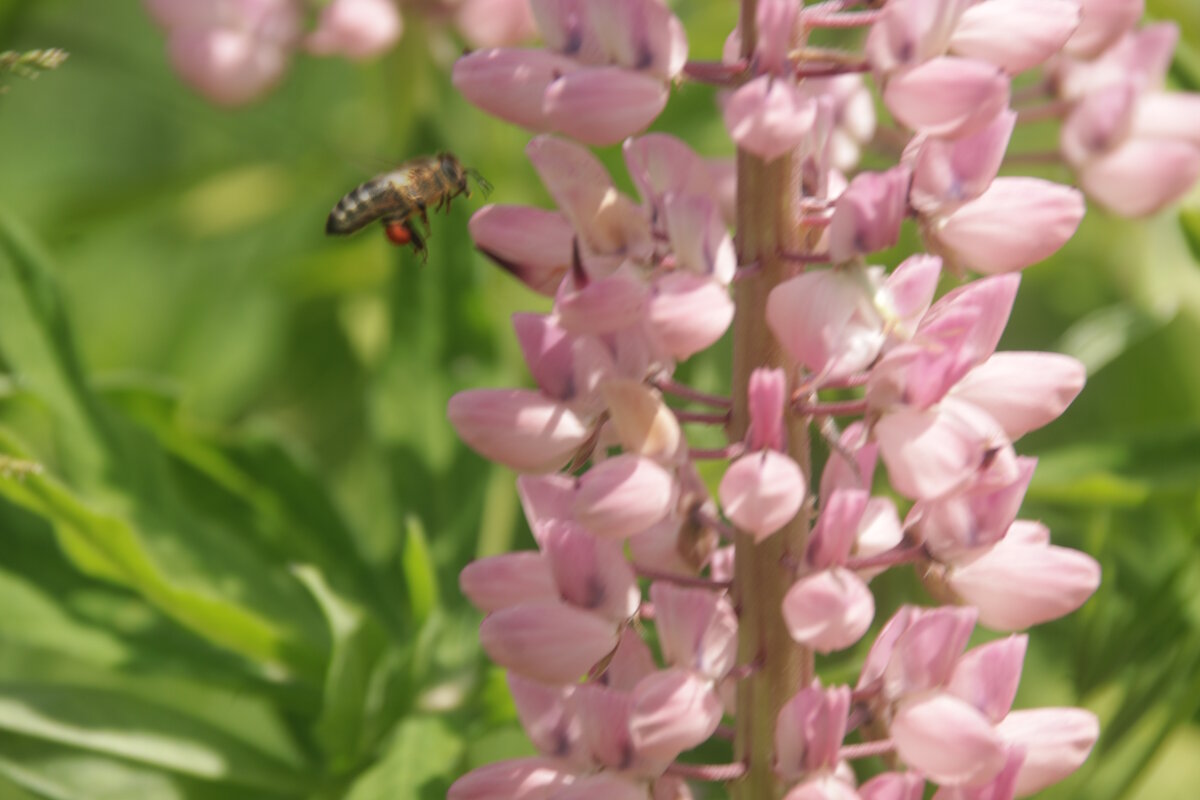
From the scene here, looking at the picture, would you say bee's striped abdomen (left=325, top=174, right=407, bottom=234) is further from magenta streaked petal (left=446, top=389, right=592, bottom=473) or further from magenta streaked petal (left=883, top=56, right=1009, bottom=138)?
magenta streaked petal (left=883, top=56, right=1009, bottom=138)

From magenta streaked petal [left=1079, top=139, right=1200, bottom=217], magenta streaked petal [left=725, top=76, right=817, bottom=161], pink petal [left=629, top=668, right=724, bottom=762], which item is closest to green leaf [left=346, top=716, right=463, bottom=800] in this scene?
pink petal [left=629, top=668, right=724, bottom=762]

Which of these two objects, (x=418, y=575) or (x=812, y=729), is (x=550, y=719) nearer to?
(x=812, y=729)

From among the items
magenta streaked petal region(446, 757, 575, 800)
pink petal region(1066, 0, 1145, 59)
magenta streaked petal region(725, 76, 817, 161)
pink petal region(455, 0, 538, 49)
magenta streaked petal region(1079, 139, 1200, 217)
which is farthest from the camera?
pink petal region(455, 0, 538, 49)

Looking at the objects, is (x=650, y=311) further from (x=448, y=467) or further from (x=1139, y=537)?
(x=1139, y=537)

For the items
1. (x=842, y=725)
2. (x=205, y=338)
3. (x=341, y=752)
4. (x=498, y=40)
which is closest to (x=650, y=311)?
(x=842, y=725)

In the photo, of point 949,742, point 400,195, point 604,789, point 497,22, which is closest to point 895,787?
point 949,742

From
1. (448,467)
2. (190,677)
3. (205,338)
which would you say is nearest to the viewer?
(190,677)

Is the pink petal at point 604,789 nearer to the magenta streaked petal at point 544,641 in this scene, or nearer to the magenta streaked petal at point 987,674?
the magenta streaked petal at point 544,641
